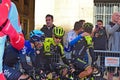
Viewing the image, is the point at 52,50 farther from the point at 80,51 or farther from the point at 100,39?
the point at 100,39

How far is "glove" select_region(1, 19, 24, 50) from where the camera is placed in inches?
171

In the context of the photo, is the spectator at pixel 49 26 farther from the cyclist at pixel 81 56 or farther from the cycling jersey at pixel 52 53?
the cyclist at pixel 81 56

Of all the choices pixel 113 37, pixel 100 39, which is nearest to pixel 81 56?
pixel 113 37

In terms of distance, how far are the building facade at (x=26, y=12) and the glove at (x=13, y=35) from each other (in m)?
11.6

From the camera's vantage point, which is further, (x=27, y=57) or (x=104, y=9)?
(x=104, y=9)

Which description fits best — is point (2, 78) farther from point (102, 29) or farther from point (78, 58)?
point (102, 29)

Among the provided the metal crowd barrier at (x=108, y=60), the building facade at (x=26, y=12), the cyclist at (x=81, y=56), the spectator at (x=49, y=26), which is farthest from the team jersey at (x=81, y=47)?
the building facade at (x=26, y=12)

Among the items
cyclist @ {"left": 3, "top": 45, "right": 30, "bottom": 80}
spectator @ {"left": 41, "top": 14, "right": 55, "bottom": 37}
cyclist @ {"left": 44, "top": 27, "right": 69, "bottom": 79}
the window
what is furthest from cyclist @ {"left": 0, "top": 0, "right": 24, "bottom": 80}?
the window

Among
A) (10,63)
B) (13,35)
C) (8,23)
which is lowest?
(10,63)

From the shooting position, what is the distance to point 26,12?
673 inches

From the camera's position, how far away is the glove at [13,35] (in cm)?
436

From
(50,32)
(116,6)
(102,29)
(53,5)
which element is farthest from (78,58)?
(116,6)

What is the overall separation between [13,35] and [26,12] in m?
12.7

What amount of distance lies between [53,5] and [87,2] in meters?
1.09
